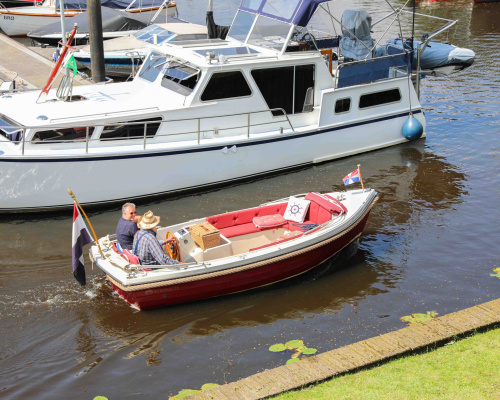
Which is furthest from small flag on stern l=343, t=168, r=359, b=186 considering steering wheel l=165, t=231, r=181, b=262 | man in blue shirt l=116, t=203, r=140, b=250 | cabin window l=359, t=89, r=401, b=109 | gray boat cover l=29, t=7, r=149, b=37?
gray boat cover l=29, t=7, r=149, b=37

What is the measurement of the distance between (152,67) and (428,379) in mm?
10168

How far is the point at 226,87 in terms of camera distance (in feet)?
43.1

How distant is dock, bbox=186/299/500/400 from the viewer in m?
6.49

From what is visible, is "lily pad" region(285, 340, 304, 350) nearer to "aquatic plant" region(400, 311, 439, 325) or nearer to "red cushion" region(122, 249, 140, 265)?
"aquatic plant" region(400, 311, 439, 325)

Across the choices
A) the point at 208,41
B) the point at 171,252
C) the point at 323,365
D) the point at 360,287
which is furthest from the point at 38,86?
the point at 323,365

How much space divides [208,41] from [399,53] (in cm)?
506

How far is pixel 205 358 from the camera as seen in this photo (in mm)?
8117

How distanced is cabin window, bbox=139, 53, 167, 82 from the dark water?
3144 mm

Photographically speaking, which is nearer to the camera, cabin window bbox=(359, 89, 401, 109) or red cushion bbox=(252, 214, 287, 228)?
red cushion bbox=(252, 214, 287, 228)

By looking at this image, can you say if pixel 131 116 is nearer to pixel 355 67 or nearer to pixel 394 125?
pixel 355 67

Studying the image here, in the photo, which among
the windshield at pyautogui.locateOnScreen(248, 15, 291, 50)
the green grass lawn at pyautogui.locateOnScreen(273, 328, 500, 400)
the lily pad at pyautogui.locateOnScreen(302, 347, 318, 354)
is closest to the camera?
the green grass lawn at pyautogui.locateOnScreen(273, 328, 500, 400)

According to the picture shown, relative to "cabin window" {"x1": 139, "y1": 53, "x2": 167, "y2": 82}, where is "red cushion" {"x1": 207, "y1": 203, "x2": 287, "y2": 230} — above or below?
below

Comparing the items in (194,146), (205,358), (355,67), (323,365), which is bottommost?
(205,358)

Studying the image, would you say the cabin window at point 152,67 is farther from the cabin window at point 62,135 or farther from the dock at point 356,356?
the dock at point 356,356
